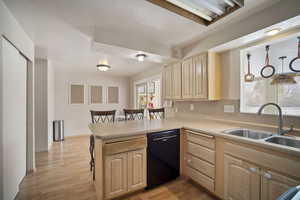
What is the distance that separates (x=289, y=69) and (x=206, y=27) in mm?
1213

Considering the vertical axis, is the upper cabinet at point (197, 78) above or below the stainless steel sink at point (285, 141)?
above

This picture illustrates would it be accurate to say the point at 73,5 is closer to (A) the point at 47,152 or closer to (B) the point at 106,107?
(A) the point at 47,152

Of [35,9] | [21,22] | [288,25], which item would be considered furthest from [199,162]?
[21,22]

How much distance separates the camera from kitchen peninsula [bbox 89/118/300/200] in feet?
3.99

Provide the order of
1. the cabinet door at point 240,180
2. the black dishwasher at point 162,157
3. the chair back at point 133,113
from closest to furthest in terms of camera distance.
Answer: the cabinet door at point 240,180
the black dishwasher at point 162,157
the chair back at point 133,113

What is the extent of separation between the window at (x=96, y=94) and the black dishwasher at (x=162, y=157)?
402cm

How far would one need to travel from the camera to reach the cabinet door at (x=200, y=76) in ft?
7.52

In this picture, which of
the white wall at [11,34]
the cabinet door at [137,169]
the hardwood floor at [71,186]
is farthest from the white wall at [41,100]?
the cabinet door at [137,169]

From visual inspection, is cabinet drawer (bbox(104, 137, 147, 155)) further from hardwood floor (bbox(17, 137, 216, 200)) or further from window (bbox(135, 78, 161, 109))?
window (bbox(135, 78, 161, 109))

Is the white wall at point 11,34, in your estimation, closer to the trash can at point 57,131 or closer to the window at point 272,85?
the trash can at point 57,131

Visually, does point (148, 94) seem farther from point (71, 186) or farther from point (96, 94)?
point (71, 186)

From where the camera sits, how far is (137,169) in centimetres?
179

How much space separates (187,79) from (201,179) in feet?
5.45

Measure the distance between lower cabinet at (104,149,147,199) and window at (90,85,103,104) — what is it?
4041mm
